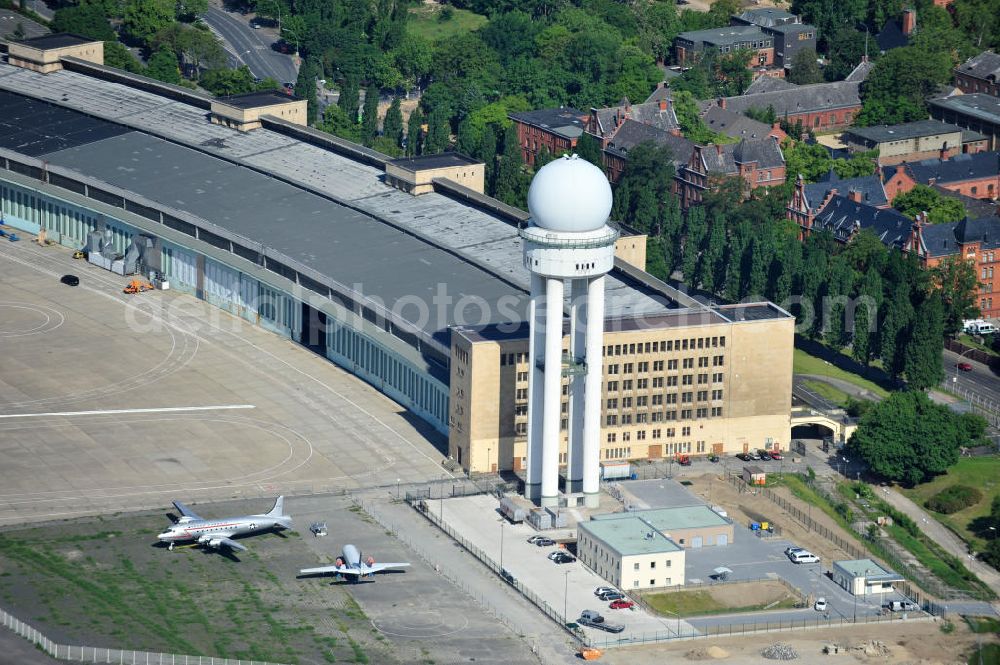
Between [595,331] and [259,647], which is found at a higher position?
[595,331]

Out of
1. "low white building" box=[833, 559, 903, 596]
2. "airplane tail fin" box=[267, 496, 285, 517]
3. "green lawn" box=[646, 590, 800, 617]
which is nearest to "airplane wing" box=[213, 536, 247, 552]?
"airplane tail fin" box=[267, 496, 285, 517]

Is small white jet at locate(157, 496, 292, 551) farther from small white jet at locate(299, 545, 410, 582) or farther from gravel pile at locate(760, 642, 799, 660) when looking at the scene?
gravel pile at locate(760, 642, 799, 660)

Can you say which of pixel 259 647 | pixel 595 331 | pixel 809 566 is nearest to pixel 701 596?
pixel 809 566

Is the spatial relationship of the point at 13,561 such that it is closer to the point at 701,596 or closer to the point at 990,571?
the point at 701,596

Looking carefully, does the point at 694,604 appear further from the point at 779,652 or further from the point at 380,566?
the point at 380,566

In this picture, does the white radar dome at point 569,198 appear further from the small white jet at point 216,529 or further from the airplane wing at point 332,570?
the small white jet at point 216,529

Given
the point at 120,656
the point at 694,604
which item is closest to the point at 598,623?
the point at 694,604
